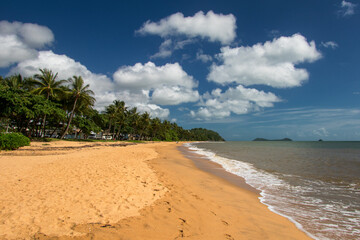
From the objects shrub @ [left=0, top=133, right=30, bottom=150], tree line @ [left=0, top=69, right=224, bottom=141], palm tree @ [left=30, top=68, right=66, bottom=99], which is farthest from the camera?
palm tree @ [left=30, top=68, right=66, bottom=99]

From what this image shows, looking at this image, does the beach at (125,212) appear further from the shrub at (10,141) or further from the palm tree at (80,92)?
the palm tree at (80,92)

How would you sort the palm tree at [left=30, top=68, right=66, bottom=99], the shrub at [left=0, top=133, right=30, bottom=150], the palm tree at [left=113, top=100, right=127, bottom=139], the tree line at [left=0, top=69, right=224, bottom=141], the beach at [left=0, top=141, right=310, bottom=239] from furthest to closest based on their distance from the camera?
the palm tree at [left=113, top=100, right=127, bottom=139], the palm tree at [left=30, top=68, right=66, bottom=99], the tree line at [left=0, top=69, right=224, bottom=141], the shrub at [left=0, top=133, right=30, bottom=150], the beach at [left=0, top=141, right=310, bottom=239]

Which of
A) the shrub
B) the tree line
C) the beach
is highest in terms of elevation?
the tree line

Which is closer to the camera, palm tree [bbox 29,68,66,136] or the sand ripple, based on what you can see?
the sand ripple

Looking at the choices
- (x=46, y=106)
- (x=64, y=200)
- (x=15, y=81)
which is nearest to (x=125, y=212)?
(x=64, y=200)

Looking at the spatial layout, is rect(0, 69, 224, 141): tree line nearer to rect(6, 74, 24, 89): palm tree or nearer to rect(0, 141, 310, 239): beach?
rect(6, 74, 24, 89): palm tree

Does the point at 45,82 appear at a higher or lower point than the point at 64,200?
higher

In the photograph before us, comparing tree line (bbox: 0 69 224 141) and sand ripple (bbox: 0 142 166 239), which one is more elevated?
tree line (bbox: 0 69 224 141)

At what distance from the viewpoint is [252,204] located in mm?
5910

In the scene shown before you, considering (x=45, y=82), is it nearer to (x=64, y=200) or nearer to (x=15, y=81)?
(x=15, y=81)

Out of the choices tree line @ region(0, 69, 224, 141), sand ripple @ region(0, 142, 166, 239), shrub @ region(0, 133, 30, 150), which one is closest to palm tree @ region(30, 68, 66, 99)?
tree line @ region(0, 69, 224, 141)

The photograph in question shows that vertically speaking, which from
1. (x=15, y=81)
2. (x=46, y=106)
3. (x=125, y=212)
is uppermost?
(x=15, y=81)

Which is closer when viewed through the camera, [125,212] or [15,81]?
[125,212]

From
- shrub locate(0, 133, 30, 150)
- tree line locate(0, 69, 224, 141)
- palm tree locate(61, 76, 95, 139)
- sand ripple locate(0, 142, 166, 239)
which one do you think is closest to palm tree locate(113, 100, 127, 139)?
tree line locate(0, 69, 224, 141)
